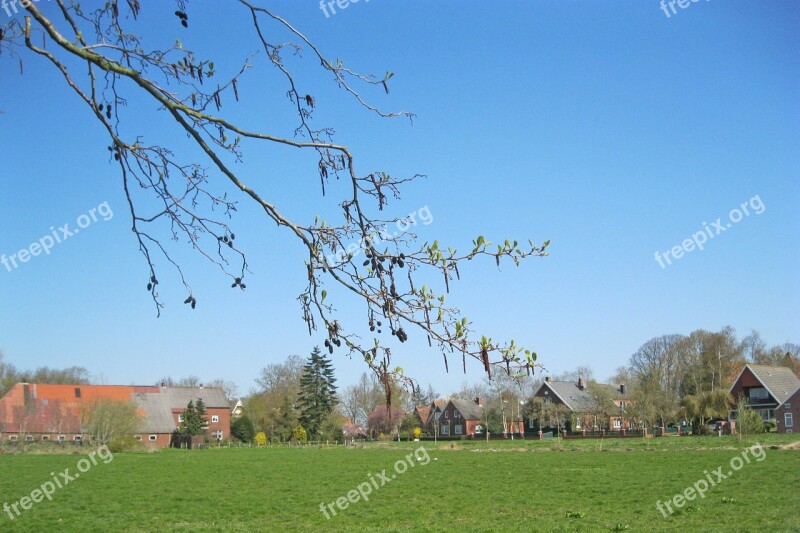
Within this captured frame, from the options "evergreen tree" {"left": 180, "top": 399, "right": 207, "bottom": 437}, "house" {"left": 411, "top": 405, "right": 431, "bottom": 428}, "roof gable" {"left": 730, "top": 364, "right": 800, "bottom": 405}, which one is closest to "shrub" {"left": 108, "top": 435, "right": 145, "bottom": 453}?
"evergreen tree" {"left": 180, "top": 399, "right": 207, "bottom": 437}

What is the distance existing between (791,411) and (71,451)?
57.1 m

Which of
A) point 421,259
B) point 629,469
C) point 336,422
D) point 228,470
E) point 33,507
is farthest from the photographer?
point 336,422

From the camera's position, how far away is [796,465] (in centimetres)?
2277

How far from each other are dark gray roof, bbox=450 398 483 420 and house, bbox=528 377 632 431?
1553 cm

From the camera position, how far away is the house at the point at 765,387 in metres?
64.6

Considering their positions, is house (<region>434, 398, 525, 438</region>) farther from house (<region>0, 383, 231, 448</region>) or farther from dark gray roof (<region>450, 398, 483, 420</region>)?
house (<region>0, 383, 231, 448</region>)

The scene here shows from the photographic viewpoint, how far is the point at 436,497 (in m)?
18.7

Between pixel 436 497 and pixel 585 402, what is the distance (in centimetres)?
6049

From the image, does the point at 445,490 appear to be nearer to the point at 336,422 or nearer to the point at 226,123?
the point at 226,123

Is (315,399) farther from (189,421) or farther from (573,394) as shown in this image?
(573,394)

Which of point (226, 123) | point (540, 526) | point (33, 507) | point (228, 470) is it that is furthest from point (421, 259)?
point (228, 470)

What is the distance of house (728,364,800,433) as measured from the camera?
64.6 m

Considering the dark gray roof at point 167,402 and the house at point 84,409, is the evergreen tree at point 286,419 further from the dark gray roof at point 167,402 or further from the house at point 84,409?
the dark gray roof at point 167,402

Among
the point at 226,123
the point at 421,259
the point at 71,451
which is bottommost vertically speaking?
the point at 71,451
